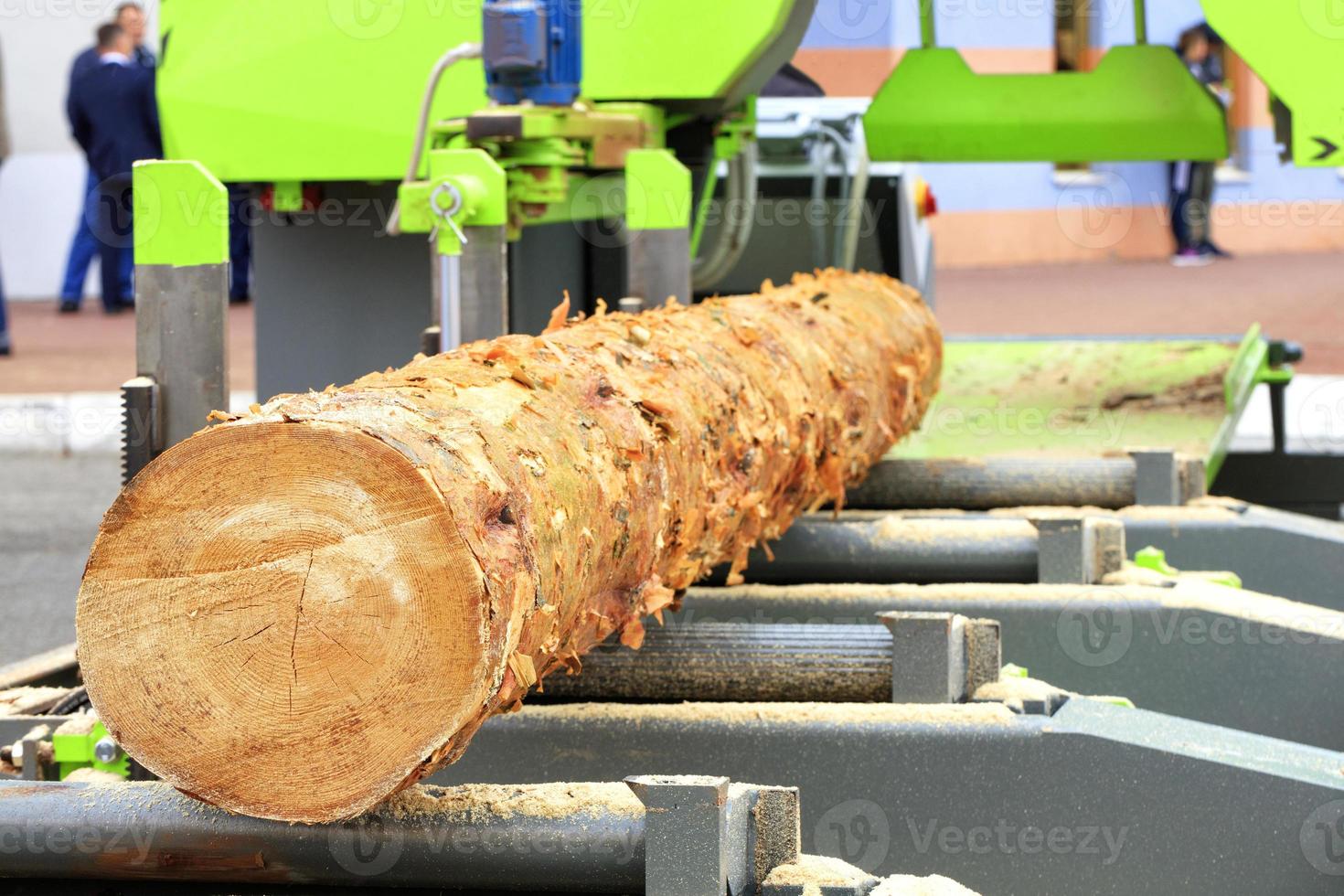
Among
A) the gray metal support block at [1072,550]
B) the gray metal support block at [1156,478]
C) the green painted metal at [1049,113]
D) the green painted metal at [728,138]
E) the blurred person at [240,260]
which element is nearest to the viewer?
the gray metal support block at [1072,550]

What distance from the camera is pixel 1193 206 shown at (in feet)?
59.0

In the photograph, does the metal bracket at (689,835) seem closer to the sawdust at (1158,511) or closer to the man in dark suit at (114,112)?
the sawdust at (1158,511)

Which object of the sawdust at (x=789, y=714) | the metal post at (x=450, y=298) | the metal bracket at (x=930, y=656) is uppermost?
the metal post at (x=450, y=298)

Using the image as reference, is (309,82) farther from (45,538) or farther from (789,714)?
(45,538)

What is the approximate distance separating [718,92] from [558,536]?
213 cm

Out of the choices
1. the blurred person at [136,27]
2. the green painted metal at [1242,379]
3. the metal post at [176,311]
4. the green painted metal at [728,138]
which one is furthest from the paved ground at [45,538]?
the blurred person at [136,27]

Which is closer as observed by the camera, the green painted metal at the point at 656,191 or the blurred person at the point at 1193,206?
the green painted metal at the point at 656,191

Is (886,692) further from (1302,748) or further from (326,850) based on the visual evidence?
(326,850)

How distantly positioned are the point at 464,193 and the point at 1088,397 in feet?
10.9

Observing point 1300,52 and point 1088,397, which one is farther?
point 1088,397

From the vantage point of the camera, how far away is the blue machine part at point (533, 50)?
3.52 m

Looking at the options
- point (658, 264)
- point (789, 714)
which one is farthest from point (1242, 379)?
point (789, 714)

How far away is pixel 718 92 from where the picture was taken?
4086 millimetres

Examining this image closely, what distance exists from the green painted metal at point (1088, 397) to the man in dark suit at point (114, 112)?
817cm
